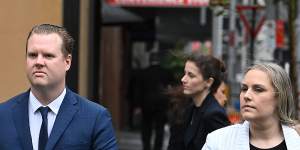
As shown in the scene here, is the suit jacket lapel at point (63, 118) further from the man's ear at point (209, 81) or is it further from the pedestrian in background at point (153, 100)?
the pedestrian in background at point (153, 100)

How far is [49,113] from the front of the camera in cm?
351

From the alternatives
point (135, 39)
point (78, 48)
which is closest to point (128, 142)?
point (135, 39)

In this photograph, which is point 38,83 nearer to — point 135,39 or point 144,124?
point 144,124

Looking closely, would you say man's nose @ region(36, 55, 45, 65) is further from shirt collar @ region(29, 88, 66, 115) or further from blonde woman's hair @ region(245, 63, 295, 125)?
blonde woman's hair @ region(245, 63, 295, 125)

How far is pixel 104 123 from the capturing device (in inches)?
140

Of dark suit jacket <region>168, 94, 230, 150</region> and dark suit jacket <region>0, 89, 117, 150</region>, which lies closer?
dark suit jacket <region>0, 89, 117, 150</region>

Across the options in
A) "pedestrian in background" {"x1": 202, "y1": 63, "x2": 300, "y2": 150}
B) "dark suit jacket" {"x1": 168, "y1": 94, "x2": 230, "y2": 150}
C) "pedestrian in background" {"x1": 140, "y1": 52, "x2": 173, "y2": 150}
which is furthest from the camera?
"pedestrian in background" {"x1": 140, "y1": 52, "x2": 173, "y2": 150}

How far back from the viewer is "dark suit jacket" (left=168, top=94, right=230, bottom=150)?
540 cm

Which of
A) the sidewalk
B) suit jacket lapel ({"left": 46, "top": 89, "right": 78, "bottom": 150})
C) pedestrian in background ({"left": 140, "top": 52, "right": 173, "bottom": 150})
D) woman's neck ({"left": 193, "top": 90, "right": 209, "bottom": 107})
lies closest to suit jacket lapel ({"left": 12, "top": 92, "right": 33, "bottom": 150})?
suit jacket lapel ({"left": 46, "top": 89, "right": 78, "bottom": 150})

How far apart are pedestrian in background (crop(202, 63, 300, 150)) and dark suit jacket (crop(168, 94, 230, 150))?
1.65 m

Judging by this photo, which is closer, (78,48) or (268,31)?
(78,48)

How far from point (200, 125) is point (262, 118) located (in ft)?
5.98

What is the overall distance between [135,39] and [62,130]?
17380 millimetres

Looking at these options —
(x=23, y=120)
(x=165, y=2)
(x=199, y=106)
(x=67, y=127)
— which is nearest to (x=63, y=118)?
(x=67, y=127)
